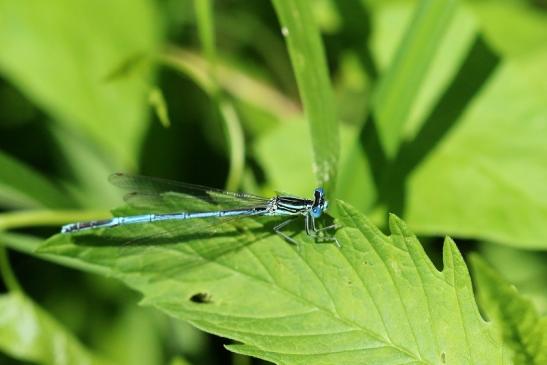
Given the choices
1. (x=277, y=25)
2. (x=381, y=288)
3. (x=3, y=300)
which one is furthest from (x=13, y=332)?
(x=277, y=25)

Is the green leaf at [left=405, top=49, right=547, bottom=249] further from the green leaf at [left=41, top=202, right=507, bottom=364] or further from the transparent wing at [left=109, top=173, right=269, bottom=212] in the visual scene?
the green leaf at [left=41, top=202, right=507, bottom=364]

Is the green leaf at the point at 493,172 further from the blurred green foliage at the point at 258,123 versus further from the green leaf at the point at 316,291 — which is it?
the green leaf at the point at 316,291

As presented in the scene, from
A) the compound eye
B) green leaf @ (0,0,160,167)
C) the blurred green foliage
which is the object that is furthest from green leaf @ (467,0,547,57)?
the compound eye

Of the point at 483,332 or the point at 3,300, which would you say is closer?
the point at 483,332

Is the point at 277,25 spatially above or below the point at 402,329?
above

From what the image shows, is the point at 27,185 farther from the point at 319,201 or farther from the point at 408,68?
the point at 408,68

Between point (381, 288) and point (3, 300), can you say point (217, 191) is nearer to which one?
point (3, 300)

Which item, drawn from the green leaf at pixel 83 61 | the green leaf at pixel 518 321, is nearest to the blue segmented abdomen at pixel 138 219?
the green leaf at pixel 518 321
